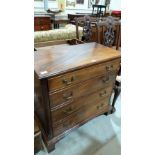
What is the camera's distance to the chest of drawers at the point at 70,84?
1198mm

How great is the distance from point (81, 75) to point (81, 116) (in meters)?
0.56

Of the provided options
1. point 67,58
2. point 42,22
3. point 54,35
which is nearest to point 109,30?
point 54,35

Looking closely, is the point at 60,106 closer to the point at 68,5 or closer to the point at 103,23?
the point at 103,23

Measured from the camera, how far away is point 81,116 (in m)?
1.69

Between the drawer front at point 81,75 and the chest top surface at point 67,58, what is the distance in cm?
6

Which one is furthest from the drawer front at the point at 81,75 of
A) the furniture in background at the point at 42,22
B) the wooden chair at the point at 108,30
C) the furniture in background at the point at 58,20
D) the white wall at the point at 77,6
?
the white wall at the point at 77,6

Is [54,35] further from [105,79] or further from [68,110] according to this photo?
[68,110]

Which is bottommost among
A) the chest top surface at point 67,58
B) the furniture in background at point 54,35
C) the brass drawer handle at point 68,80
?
the brass drawer handle at point 68,80

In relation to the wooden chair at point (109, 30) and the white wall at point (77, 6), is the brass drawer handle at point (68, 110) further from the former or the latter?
the white wall at point (77, 6)

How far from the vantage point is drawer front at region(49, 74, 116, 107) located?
129cm

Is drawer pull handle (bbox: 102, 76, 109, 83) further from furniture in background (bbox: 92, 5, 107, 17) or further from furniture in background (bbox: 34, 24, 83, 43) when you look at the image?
furniture in background (bbox: 92, 5, 107, 17)

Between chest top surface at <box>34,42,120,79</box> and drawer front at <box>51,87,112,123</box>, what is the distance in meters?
0.40
